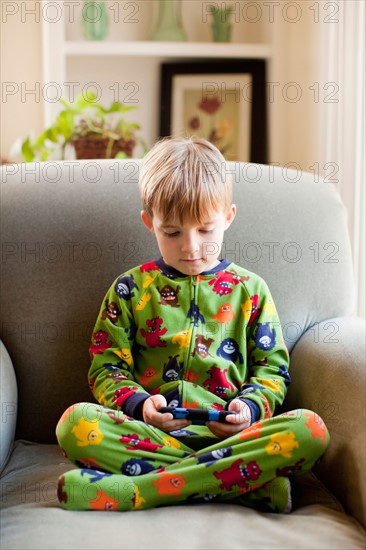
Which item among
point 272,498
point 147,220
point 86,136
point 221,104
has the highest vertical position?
point 221,104

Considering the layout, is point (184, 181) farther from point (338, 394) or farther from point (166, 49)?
point (166, 49)

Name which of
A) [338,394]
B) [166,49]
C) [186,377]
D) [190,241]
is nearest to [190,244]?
[190,241]

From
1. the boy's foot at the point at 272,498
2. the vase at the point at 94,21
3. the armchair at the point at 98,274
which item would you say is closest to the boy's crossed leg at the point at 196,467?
the boy's foot at the point at 272,498

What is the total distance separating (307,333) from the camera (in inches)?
63.6

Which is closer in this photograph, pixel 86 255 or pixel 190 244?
pixel 190 244

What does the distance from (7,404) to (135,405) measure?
248 mm

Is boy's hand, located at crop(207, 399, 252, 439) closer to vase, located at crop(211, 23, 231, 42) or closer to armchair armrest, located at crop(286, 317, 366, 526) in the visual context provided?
armchair armrest, located at crop(286, 317, 366, 526)

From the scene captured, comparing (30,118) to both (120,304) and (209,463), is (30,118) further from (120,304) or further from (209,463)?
(209,463)

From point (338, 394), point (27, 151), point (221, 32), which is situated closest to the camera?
point (338, 394)

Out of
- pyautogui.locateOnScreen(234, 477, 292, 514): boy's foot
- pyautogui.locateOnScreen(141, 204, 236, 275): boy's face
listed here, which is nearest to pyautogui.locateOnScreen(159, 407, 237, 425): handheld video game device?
pyautogui.locateOnScreen(234, 477, 292, 514): boy's foot

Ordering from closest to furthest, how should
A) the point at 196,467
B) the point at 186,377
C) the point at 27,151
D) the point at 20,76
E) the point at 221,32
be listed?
the point at 196,467 → the point at 186,377 → the point at 27,151 → the point at 20,76 → the point at 221,32

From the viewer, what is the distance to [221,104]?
309 cm

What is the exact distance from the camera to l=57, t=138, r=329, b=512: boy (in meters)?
1.22

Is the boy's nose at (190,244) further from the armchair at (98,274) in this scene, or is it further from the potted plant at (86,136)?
the potted plant at (86,136)
